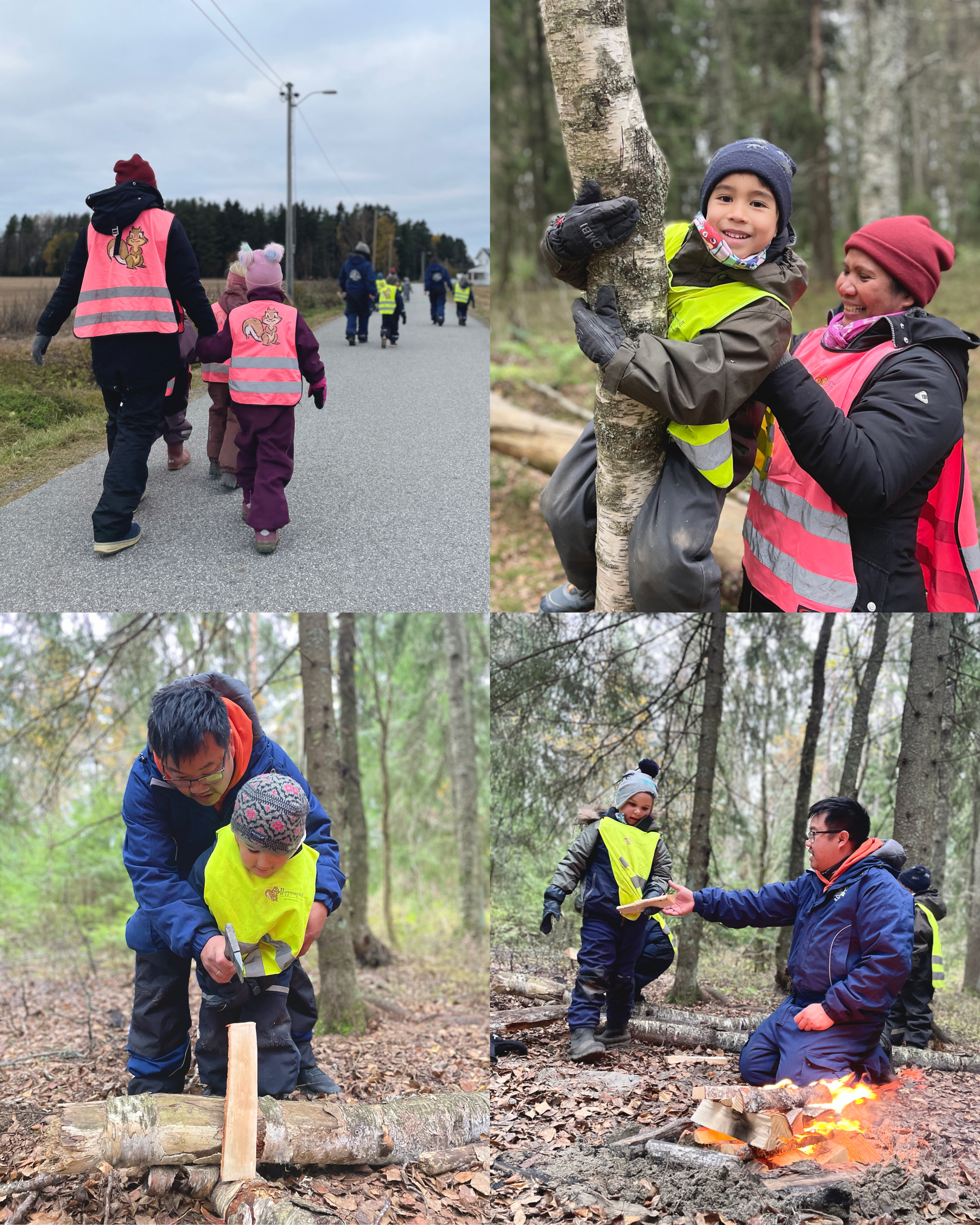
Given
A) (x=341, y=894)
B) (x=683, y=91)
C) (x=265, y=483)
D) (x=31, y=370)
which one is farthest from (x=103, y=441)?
(x=683, y=91)

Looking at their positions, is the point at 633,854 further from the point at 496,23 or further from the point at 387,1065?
the point at 496,23

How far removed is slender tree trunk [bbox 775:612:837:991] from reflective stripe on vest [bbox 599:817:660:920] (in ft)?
2.33

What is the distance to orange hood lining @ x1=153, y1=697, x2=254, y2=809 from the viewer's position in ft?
10.6

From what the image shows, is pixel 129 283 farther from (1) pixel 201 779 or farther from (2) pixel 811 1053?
(2) pixel 811 1053

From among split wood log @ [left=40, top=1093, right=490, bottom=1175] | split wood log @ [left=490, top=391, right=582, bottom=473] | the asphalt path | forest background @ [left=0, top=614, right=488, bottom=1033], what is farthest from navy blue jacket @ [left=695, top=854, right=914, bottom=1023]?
split wood log @ [left=490, top=391, right=582, bottom=473]

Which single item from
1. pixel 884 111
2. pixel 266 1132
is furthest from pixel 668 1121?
pixel 884 111

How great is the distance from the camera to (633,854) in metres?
3.70

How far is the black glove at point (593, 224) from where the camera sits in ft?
8.43

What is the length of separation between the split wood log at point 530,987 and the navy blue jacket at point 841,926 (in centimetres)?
69

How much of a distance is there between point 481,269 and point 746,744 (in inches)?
118

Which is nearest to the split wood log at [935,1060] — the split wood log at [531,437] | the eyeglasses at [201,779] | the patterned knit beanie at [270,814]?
the patterned knit beanie at [270,814]

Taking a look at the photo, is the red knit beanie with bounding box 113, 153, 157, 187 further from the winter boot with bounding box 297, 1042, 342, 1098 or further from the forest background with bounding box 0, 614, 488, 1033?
the winter boot with bounding box 297, 1042, 342, 1098

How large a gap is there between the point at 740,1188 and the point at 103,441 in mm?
4353

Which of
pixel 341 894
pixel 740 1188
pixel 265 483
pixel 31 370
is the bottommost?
pixel 740 1188
